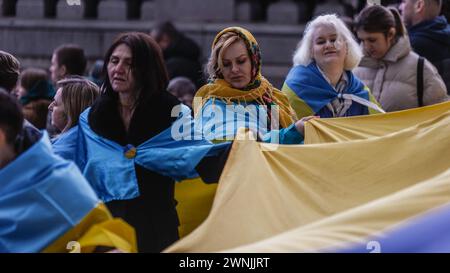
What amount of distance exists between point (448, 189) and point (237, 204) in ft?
3.46

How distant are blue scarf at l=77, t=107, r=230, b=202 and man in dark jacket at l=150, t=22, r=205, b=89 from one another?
4.98m

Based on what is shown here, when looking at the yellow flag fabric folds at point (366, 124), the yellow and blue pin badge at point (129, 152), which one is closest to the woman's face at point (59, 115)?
the yellow and blue pin badge at point (129, 152)

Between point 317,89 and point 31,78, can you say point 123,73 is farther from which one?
point 31,78

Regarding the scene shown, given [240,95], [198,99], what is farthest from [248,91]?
[198,99]

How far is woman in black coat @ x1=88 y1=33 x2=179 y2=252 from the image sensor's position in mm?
7742

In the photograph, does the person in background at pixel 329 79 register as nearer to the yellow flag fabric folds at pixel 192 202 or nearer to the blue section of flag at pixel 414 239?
the yellow flag fabric folds at pixel 192 202

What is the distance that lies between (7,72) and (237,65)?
4.51ft

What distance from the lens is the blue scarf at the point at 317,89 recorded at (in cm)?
941

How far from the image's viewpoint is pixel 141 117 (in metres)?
7.81

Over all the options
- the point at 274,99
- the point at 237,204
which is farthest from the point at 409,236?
the point at 274,99

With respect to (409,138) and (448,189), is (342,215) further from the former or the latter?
(409,138)

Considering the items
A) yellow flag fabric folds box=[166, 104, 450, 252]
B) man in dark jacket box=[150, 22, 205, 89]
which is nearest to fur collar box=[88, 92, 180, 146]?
yellow flag fabric folds box=[166, 104, 450, 252]
